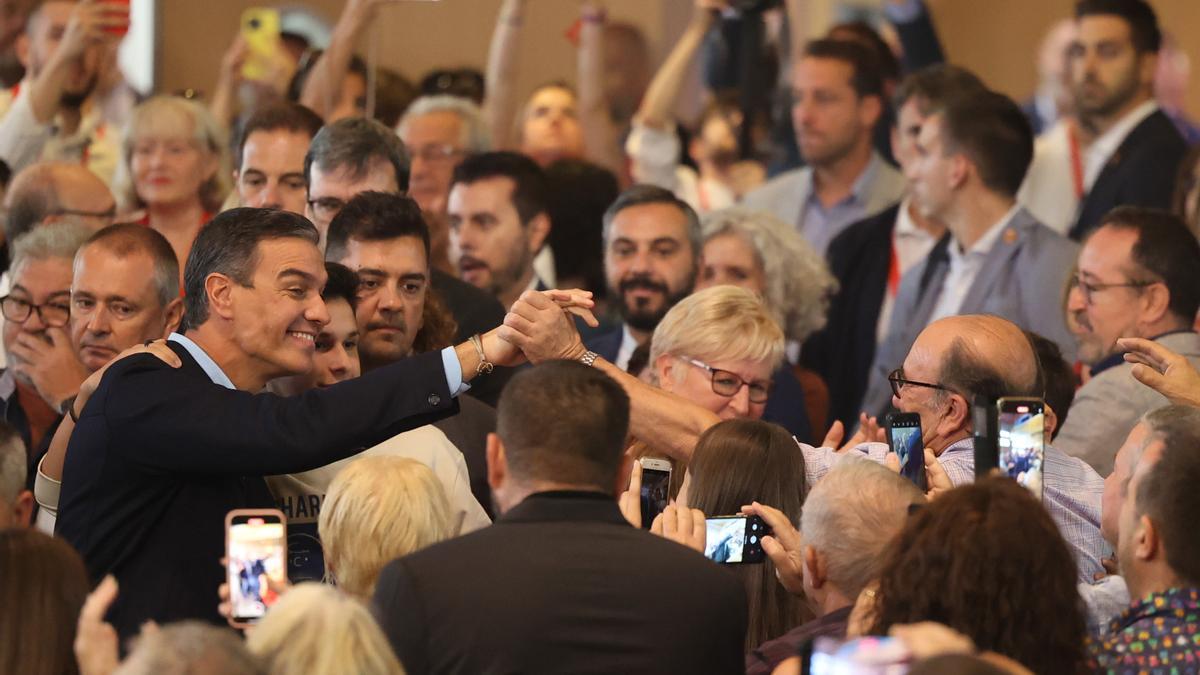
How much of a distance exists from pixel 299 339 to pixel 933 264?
387 centimetres

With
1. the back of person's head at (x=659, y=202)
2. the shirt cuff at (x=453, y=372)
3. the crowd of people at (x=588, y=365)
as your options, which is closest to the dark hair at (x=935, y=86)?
the crowd of people at (x=588, y=365)

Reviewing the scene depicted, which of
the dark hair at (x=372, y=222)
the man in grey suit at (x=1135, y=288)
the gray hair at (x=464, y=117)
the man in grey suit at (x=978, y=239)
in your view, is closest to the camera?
the dark hair at (x=372, y=222)

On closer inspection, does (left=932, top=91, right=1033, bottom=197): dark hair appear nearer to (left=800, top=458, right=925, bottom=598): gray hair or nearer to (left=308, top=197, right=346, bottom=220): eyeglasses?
(left=308, top=197, right=346, bottom=220): eyeglasses

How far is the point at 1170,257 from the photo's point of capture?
19.6 feet

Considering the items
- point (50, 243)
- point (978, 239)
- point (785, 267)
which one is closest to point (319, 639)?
point (50, 243)

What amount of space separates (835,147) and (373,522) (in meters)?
5.19

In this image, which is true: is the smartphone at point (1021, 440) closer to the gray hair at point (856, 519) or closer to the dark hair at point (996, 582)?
the gray hair at point (856, 519)

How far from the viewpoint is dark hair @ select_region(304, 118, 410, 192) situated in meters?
6.08

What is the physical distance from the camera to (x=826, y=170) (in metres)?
8.78

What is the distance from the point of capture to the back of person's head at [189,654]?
2.72 meters

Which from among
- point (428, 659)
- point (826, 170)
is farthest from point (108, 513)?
point (826, 170)

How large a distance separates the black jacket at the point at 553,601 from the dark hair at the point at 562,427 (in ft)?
0.17

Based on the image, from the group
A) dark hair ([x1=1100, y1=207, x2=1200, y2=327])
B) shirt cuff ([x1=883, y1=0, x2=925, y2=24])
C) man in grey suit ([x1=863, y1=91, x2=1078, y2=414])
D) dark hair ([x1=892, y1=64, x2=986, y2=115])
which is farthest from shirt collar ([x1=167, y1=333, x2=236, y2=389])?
shirt cuff ([x1=883, y1=0, x2=925, y2=24])

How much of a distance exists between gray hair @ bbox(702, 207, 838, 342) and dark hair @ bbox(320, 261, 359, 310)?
2.36 meters
